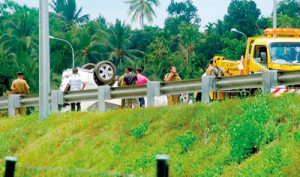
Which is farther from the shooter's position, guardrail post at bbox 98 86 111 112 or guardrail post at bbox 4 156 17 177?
guardrail post at bbox 98 86 111 112

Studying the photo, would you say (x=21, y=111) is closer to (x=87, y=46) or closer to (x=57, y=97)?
(x=57, y=97)

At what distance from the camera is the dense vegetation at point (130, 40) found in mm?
92250

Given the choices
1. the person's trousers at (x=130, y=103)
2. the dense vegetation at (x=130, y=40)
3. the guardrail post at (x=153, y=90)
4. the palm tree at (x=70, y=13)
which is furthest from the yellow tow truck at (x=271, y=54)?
the palm tree at (x=70, y=13)

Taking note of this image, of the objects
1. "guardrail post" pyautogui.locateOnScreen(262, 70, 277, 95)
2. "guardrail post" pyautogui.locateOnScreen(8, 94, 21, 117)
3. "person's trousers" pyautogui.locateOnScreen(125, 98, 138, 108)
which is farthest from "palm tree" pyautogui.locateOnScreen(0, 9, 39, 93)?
"guardrail post" pyautogui.locateOnScreen(262, 70, 277, 95)

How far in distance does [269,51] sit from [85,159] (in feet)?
29.5

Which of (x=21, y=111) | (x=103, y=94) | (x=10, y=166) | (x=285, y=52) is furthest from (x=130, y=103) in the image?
(x=10, y=166)

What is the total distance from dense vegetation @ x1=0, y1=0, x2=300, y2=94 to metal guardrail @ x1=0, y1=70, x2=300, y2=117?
45.7 metres

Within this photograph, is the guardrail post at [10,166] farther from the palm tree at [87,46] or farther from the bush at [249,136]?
the palm tree at [87,46]

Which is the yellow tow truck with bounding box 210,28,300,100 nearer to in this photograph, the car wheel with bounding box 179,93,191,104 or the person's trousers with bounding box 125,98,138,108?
the car wheel with bounding box 179,93,191,104

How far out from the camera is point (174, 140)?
60.4ft

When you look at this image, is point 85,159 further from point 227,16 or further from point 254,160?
point 227,16

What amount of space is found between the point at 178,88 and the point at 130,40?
83947mm

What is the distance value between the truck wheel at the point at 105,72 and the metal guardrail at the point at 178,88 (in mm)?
4264

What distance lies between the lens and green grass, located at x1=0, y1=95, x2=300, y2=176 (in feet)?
51.0
